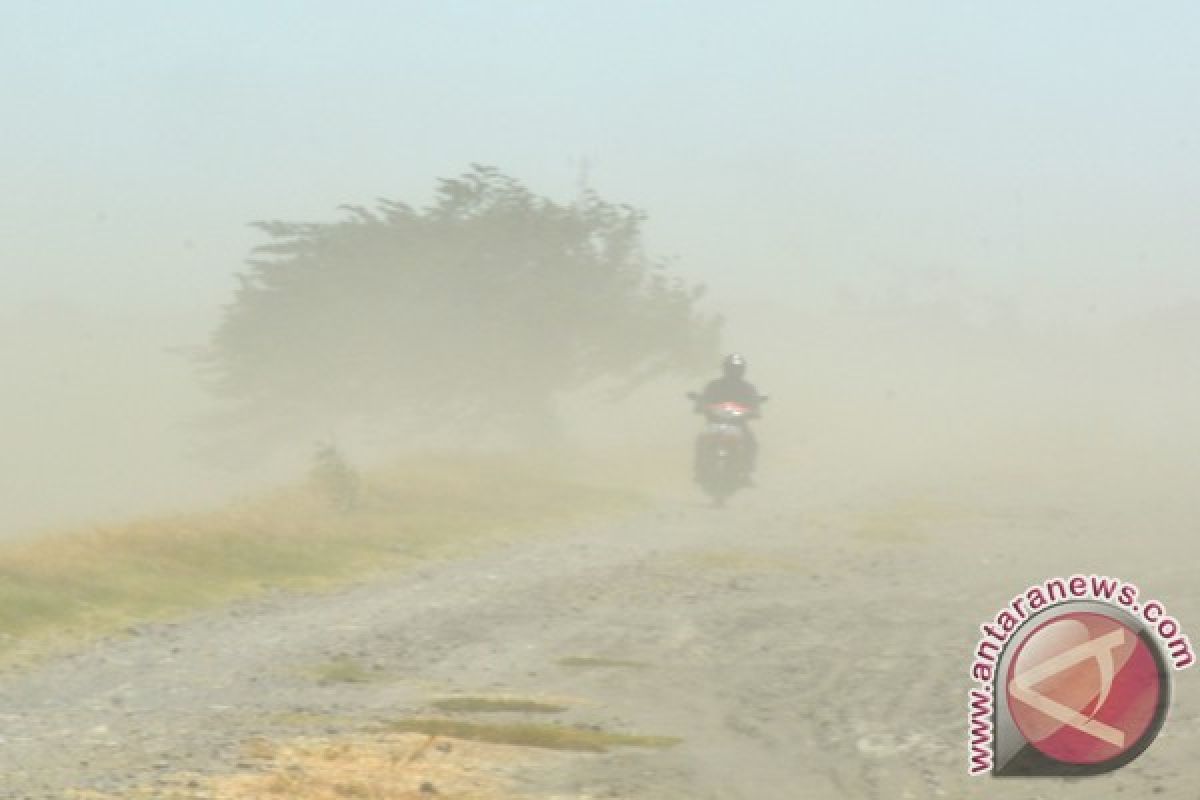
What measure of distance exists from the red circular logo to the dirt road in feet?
3.68

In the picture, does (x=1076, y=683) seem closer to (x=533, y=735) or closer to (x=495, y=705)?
(x=533, y=735)

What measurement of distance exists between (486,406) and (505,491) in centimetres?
1971

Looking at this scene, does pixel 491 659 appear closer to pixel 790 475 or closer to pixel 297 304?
pixel 790 475

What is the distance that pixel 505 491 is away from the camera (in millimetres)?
33531

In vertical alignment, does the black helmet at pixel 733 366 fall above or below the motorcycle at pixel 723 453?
above

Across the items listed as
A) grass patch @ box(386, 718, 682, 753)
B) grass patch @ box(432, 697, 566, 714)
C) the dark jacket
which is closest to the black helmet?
the dark jacket

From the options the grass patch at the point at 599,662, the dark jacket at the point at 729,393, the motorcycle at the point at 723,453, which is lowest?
the grass patch at the point at 599,662

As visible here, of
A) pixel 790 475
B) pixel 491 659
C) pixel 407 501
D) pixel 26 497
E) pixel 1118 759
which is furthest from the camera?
pixel 26 497

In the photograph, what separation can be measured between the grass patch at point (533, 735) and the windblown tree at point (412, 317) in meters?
41.4

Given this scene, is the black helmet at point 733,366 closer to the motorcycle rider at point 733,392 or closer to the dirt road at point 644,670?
the motorcycle rider at point 733,392

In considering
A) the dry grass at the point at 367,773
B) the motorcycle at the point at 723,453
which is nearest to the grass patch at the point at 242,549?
the motorcycle at the point at 723,453

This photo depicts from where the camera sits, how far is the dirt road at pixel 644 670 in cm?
873

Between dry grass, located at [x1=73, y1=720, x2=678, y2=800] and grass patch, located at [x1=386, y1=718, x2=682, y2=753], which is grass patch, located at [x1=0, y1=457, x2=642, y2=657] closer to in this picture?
grass patch, located at [x1=386, y1=718, x2=682, y2=753]

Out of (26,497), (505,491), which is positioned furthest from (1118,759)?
(26,497)
